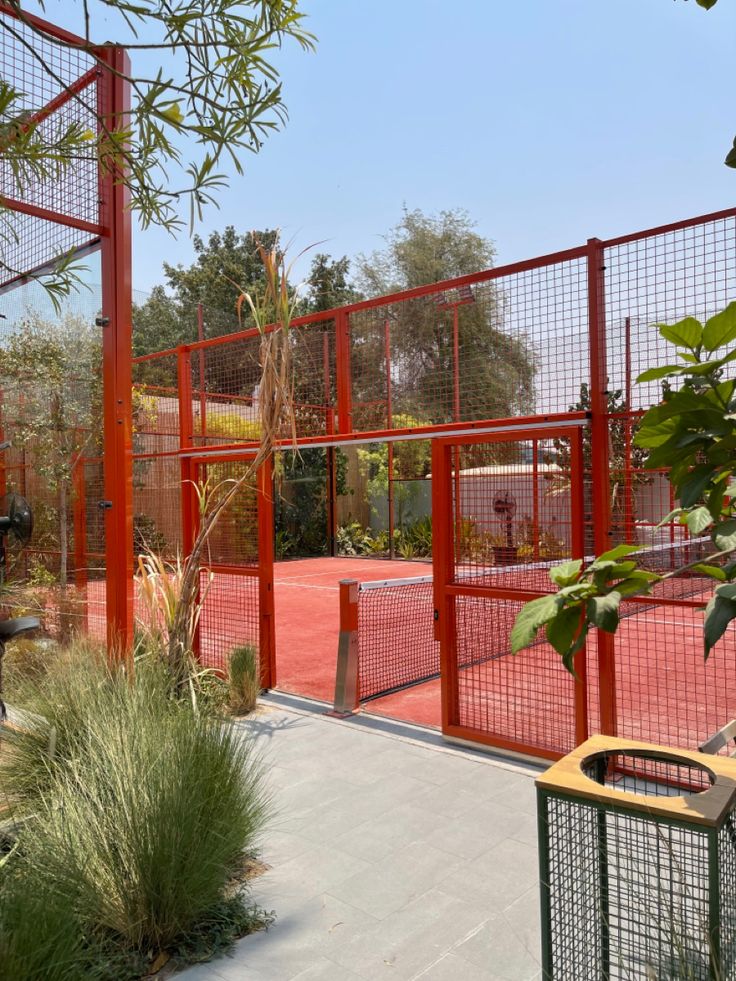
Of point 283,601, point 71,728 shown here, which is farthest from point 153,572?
point 283,601

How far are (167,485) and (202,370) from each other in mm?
7061

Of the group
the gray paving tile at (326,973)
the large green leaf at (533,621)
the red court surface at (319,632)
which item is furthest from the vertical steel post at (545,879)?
the red court surface at (319,632)

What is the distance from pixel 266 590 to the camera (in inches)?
258

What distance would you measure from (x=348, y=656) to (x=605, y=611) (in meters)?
4.74

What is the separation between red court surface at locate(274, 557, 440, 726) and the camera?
6.23 m

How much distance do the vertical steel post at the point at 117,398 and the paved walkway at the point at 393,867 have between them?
1.46 m

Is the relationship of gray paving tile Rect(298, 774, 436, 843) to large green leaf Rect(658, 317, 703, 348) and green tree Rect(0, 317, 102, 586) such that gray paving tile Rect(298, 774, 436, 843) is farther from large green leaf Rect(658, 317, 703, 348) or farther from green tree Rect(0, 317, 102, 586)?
large green leaf Rect(658, 317, 703, 348)

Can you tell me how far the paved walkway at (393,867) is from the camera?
8.77ft

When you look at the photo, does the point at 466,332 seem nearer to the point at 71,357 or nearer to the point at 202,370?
the point at 202,370

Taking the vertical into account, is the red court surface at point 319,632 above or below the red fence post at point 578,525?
below

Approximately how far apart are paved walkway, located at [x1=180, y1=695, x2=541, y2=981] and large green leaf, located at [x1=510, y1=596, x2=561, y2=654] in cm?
189

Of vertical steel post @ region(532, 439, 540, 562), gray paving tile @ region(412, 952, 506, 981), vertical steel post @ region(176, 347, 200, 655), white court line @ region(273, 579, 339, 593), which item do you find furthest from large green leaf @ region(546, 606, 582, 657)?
white court line @ region(273, 579, 339, 593)

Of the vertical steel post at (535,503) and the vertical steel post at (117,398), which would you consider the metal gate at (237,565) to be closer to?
the vertical steel post at (117,398)

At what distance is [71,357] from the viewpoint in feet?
17.9
